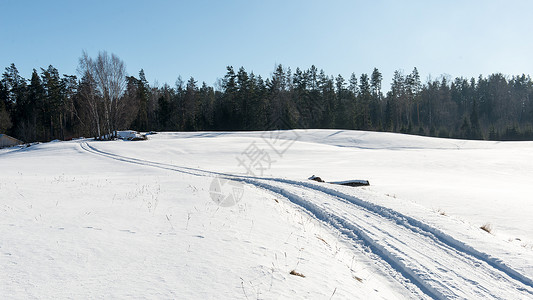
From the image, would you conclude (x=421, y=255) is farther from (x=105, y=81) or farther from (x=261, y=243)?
(x=105, y=81)

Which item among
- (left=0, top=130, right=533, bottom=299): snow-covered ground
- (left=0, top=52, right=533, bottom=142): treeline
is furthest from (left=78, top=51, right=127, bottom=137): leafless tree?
(left=0, top=130, right=533, bottom=299): snow-covered ground

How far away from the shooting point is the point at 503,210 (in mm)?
8641

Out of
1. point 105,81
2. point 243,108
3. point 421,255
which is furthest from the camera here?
point 243,108

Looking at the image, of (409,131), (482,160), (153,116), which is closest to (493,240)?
(482,160)

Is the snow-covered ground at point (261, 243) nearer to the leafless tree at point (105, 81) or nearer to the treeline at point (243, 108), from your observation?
the leafless tree at point (105, 81)

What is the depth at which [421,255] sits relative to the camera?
5.39 metres

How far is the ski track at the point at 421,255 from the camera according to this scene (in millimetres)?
4297

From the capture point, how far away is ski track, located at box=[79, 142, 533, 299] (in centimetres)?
430

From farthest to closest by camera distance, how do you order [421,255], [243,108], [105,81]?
[243,108], [105,81], [421,255]

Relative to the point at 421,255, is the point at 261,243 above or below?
above

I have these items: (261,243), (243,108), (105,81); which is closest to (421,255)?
(261,243)

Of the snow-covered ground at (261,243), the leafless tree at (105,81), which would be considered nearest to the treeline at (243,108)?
the leafless tree at (105,81)

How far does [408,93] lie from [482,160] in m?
64.5

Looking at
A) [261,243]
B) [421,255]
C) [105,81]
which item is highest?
[105,81]
